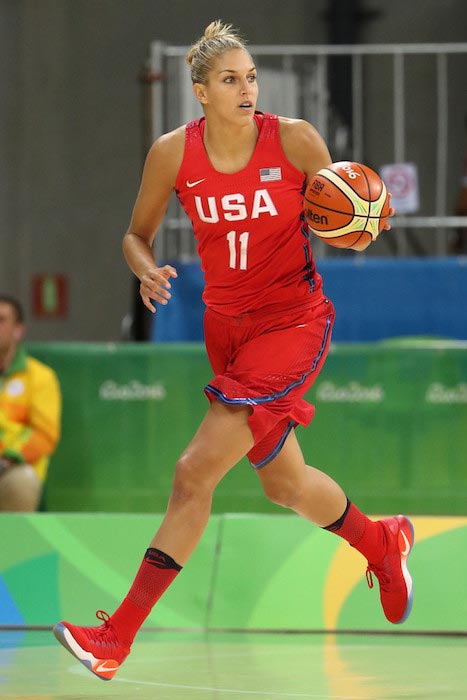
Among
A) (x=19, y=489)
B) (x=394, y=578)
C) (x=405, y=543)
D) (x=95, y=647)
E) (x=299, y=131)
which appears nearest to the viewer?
(x=95, y=647)

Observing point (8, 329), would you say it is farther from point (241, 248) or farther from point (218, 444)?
point (218, 444)

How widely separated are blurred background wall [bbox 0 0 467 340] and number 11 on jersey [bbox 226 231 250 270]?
324 inches

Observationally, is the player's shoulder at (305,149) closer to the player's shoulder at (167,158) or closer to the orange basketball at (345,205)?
the orange basketball at (345,205)

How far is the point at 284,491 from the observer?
4488 millimetres

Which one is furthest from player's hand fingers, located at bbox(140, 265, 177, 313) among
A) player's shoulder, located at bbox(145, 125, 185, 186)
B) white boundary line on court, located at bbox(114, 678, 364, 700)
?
white boundary line on court, located at bbox(114, 678, 364, 700)

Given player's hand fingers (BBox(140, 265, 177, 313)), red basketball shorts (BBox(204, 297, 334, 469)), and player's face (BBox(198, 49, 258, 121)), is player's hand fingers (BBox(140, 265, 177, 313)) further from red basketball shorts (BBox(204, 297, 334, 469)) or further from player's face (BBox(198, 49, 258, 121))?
player's face (BBox(198, 49, 258, 121))

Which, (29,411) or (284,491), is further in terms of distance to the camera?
(29,411)

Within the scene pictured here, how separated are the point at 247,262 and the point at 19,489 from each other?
3.06 meters

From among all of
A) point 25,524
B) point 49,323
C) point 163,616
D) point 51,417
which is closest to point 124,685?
point 163,616

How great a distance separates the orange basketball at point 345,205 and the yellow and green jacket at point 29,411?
3358 millimetres

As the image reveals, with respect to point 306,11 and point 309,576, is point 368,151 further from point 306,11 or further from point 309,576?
point 309,576

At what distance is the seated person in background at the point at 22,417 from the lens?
7.03 meters

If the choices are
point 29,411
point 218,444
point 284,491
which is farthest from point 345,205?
point 29,411

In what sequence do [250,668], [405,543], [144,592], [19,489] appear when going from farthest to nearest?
[19,489] → [405,543] → [250,668] → [144,592]
